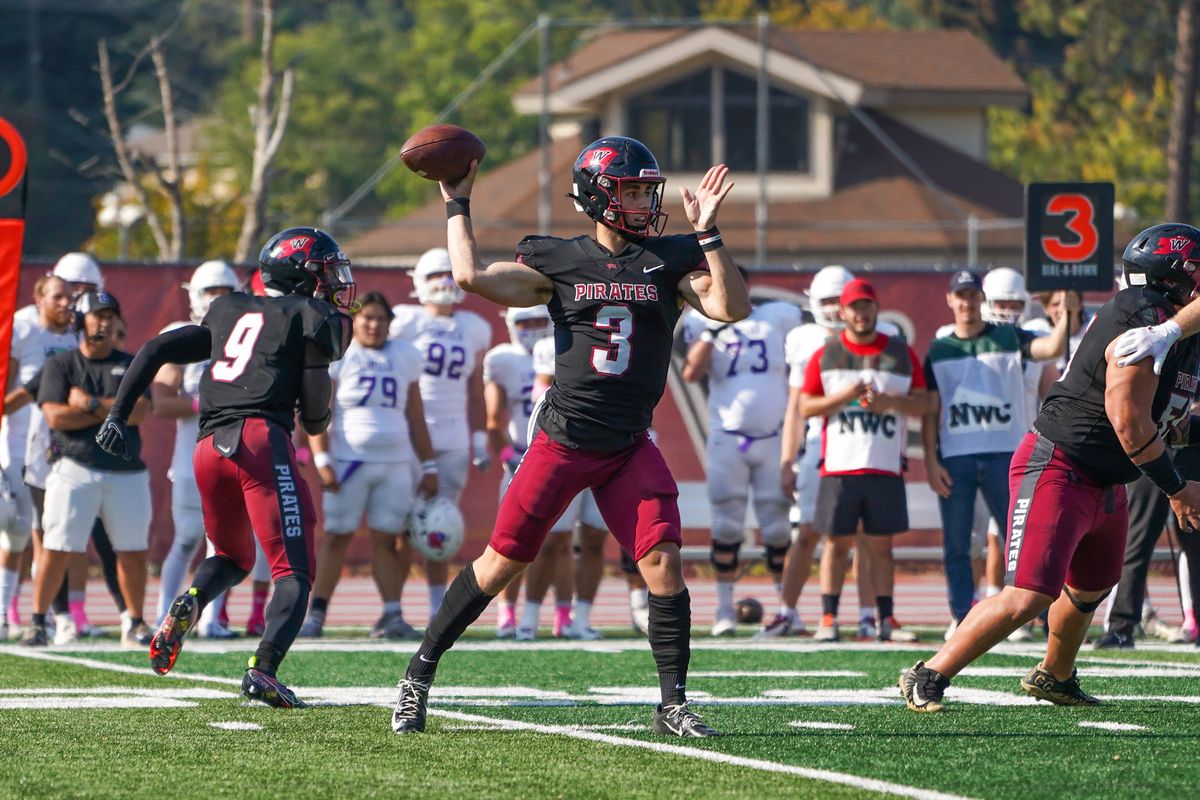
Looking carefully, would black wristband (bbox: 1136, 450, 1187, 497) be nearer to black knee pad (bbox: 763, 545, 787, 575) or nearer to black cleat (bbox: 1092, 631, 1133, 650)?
black cleat (bbox: 1092, 631, 1133, 650)

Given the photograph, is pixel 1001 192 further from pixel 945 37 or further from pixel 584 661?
pixel 584 661

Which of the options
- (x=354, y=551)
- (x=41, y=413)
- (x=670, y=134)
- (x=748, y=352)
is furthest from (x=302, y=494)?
(x=670, y=134)

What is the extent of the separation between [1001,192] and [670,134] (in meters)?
5.30

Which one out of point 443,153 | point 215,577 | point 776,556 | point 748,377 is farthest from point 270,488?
point 776,556

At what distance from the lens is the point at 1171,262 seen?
6820mm

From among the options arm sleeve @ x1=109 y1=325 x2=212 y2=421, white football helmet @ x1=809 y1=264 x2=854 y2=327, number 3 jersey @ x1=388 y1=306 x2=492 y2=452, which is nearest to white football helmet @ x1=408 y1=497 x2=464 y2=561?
number 3 jersey @ x1=388 y1=306 x2=492 y2=452

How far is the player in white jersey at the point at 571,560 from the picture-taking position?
1113cm

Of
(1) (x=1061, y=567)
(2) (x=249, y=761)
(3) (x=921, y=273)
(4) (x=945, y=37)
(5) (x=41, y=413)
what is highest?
(4) (x=945, y=37)

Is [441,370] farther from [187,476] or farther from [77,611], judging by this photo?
[77,611]

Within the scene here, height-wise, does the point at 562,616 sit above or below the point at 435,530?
below

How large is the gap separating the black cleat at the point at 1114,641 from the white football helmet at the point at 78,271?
5.99m

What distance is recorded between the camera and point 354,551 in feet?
49.4

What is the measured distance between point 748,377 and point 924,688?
199 inches

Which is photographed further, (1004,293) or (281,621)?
(1004,293)
